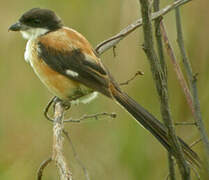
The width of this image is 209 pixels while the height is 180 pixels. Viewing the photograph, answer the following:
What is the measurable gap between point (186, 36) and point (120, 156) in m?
0.98

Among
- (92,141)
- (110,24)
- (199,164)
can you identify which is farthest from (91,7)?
(199,164)

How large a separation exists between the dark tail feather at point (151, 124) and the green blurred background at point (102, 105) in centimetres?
32

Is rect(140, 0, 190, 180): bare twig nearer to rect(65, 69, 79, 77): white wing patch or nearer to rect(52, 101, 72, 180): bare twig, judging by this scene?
rect(52, 101, 72, 180): bare twig

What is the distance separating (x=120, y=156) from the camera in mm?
3248

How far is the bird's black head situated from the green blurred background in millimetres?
234

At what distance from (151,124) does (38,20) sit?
4.55 feet

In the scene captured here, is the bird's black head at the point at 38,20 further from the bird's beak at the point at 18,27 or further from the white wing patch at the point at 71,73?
the white wing patch at the point at 71,73

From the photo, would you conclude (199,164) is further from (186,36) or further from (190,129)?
(186,36)

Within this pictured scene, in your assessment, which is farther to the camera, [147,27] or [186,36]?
[186,36]

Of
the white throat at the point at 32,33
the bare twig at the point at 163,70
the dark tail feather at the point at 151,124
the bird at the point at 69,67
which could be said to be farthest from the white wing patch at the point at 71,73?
the bare twig at the point at 163,70

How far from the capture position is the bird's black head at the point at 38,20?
3.48 metres

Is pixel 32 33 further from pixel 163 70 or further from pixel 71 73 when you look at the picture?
pixel 163 70

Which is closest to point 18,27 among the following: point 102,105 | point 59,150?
point 102,105

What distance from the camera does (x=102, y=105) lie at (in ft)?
11.9
